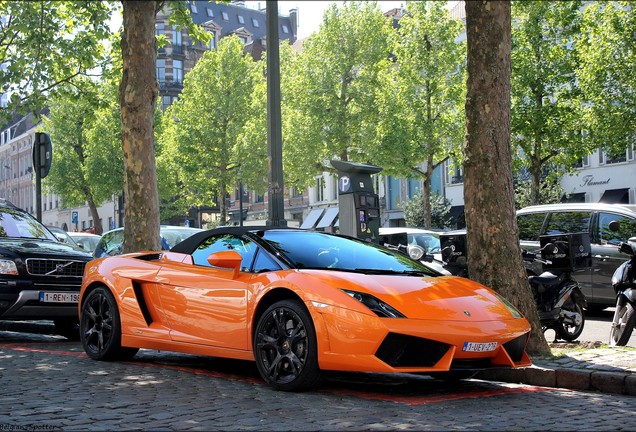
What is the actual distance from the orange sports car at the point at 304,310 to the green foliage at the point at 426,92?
30981mm

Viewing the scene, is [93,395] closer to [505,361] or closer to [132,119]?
[505,361]

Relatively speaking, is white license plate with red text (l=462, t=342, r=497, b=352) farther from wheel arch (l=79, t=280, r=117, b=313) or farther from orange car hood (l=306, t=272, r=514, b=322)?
wheel arch (l=79, t=280, r=117, b=313)

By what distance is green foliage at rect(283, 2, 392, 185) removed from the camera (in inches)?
1742

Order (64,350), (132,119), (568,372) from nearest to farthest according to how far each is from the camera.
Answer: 1. (568,372)
2. (64,350)
3. (132,119)

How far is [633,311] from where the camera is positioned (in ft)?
29.9

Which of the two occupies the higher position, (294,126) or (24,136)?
(24,136)

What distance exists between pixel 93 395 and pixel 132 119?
8914 millimetres

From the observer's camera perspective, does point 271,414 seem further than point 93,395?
No

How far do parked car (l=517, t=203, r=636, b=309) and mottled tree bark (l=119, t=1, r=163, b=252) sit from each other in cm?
665

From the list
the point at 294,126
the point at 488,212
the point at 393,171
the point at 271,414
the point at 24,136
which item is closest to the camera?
the point at 271,414

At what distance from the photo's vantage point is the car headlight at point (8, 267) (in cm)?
1070

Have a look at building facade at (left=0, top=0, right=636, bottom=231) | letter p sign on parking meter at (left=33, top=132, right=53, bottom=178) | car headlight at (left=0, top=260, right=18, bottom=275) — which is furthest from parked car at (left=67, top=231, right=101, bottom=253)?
car headlight at (left=0, top=260, right=18, bottom=275)

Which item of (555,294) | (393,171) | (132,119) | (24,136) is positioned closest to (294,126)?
(393,171)

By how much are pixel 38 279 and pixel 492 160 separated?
573cm
